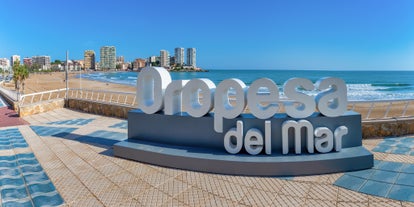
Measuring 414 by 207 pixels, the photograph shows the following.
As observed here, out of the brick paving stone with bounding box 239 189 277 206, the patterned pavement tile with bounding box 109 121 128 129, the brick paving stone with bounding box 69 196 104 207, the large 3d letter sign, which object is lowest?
the brick paving stone with bounding box 69 196 104 207

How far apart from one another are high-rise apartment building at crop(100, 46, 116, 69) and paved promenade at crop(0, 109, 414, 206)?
191 metres

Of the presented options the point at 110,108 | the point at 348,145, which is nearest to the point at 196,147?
the point at 348,145

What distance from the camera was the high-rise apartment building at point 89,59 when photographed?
182375mm

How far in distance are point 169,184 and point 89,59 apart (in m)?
201

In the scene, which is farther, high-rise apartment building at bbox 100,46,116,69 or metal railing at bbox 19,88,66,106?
high-rise apartment building at bbox 100,46,116,69

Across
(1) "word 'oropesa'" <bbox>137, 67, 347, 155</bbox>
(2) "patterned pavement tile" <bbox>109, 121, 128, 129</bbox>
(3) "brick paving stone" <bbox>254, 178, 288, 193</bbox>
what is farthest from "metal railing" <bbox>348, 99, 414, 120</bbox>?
(2) "patterned pavement tile" <bbox>109, 121, 128, 129</bbox>

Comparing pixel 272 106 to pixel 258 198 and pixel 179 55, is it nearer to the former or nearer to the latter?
pixel 258 198

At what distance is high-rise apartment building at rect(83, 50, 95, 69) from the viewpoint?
182 m

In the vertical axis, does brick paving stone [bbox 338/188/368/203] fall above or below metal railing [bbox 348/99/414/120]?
below

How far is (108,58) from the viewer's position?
187m

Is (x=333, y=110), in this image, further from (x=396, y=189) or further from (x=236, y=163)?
(x=236, y=163)

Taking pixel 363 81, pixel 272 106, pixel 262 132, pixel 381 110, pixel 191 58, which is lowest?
pixel 381 110

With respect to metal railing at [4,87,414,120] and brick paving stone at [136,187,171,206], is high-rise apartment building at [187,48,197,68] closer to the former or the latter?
metal railing at [4,87,414,120]

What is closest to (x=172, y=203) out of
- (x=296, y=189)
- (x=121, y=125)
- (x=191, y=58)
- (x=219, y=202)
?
(x=219, y=202)
